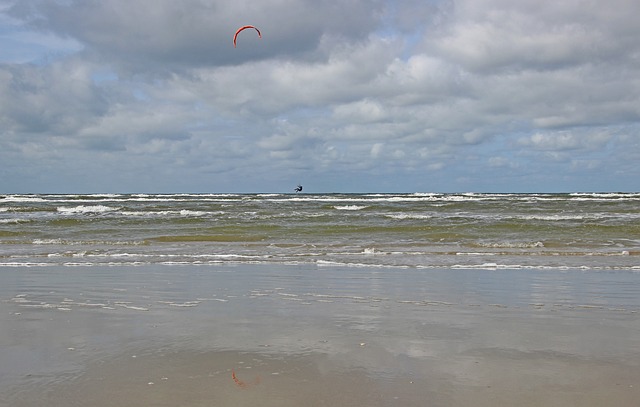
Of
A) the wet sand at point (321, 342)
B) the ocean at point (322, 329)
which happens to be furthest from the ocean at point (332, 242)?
the wet sand at point (321, 342)

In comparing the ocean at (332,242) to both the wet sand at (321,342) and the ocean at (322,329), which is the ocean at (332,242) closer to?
the ocean at (322,329)

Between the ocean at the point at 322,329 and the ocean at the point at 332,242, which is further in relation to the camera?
the ocean at the point at 332,242

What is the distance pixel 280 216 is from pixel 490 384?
25.5 meters

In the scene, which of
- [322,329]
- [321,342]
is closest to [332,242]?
[322,329]

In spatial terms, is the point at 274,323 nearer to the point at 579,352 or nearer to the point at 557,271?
the point at 579,352

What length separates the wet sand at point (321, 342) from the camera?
4.30 m

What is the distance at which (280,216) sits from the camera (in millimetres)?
29781

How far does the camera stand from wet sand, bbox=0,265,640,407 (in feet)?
14.1

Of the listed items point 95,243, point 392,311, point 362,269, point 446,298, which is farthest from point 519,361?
point 95,243

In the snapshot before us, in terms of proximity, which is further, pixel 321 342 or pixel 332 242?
pixel 332 242

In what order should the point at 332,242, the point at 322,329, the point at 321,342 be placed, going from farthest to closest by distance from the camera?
1. the point at 332,242
2. the point at 322,329
3. the point at 321,342

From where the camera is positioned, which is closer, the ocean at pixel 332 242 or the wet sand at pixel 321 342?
the wet sand at pixel 321 342

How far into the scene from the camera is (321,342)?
18.9ft

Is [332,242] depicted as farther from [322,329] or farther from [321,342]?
[321,342]
